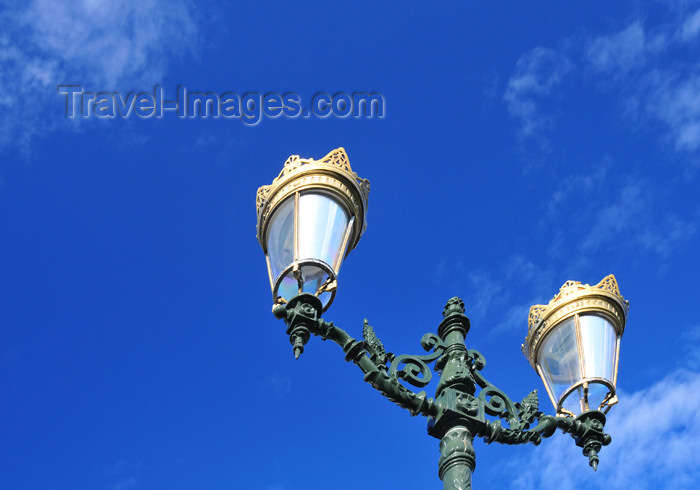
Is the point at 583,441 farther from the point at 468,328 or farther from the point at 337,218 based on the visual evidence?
the point at 337,218

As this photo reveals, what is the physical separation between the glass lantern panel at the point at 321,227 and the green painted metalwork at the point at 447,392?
336mm

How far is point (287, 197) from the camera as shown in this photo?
17.8 feet

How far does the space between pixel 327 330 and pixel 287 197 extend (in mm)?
1001

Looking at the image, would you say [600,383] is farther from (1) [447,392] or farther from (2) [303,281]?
(2) [303,281]

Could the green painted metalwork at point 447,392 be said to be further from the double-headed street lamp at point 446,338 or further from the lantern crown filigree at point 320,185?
the lantern crown filigree at point 320,185

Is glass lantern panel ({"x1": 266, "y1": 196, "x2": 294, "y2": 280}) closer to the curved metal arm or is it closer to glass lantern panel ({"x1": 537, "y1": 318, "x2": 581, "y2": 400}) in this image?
the curved metal arm

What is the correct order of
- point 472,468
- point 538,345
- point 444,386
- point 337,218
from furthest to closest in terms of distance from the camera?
point 538,345 < point 337,218 < point 444,386 < point 472,468

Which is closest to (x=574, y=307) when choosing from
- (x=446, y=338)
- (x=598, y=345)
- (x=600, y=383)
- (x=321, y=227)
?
(x=598, y=345)

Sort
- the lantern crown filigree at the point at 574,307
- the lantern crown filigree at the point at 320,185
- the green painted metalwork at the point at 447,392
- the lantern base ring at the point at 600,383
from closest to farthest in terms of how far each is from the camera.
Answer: the green painted metalwork at the point at 447,392
the lantern crown filigree at the point at 320,185
the lantern base ring at the point at 600,383
the lantern crown filigree at the point at 574,307

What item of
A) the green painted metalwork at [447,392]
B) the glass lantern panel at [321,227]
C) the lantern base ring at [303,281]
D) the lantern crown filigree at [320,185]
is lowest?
the green painted metalwork at [447,392]

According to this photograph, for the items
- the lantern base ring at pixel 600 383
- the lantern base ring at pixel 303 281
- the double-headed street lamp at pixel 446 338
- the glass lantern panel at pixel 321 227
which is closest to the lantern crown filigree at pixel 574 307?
the double-headed street lamp at pixel 446 338

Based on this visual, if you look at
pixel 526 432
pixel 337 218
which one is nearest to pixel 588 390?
pixel 526 432

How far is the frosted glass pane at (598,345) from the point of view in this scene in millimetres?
5711

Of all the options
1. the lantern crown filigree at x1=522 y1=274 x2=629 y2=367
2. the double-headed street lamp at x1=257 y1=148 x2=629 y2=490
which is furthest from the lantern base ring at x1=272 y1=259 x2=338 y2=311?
the lantern crown filigree at x1=522 y1=274 x2=629 y2=367
